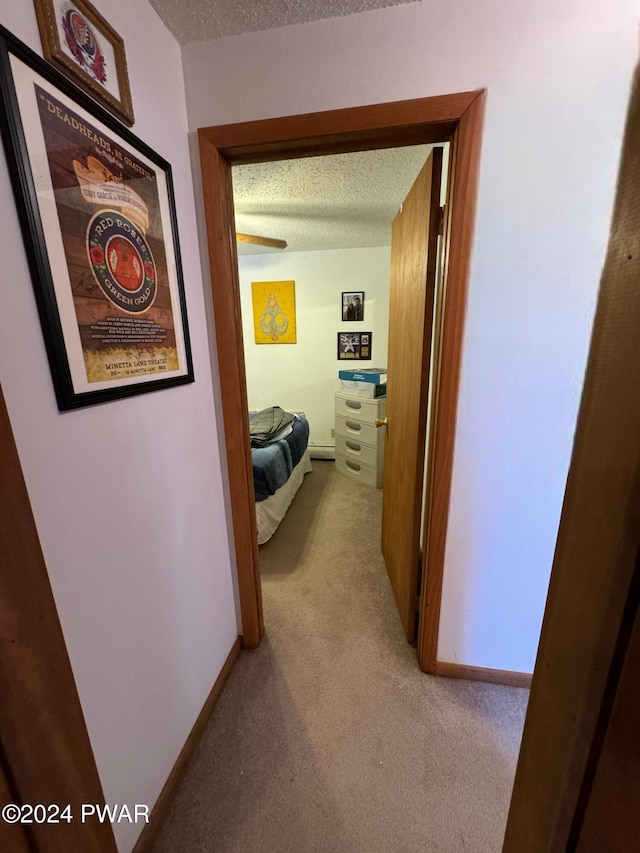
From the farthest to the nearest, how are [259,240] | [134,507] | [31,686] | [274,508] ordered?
[259,240] → [274,508] → [134,507] → [31,686]

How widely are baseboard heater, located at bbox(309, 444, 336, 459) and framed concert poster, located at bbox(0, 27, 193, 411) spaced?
10.4 feet

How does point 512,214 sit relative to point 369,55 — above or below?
below

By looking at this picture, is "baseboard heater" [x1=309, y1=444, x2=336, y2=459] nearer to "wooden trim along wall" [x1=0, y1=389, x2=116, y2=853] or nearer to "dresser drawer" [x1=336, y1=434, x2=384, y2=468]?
"dresser drawer" [x1=336, y1=434, x2=384, y2=468]

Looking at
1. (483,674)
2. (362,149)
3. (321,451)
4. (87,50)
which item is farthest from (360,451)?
(87,50)

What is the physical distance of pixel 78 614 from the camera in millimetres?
731

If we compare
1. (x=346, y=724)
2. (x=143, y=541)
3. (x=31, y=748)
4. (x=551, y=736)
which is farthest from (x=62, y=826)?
(x=346, y=724)

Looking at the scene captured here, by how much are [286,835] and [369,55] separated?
2.36 meters

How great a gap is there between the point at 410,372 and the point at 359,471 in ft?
6.83

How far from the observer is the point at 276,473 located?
2338mm

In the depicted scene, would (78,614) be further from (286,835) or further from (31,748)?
(286,835)

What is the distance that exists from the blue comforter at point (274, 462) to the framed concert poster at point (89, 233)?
127 centimetres

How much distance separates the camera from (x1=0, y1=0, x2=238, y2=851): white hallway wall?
634mm

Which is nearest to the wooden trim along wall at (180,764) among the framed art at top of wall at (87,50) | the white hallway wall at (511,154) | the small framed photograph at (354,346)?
the white hallway wall at (511,154)

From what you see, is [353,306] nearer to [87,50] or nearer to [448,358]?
[448,358]
